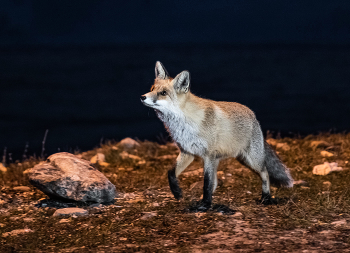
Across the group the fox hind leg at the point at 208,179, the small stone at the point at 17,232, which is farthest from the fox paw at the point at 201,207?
the small stone at the point at 17,232

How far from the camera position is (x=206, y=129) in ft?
17.4

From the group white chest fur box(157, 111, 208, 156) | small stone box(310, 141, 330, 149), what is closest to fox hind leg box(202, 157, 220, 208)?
white chest fur box(157, 111, 208, 156)

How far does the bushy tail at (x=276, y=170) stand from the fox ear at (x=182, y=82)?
5.34 feet

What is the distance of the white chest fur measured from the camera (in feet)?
17.0

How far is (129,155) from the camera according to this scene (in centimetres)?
831

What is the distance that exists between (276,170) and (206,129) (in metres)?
1.39

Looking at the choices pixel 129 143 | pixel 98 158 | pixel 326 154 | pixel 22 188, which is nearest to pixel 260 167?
pixel 326 154

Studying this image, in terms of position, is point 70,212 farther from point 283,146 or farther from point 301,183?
point 283,146

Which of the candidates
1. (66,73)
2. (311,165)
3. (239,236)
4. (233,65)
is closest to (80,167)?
(239,236)

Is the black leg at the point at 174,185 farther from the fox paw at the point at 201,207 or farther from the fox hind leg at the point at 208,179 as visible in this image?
the fox hind leg at the point at 208,179

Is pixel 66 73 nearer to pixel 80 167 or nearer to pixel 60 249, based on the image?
pixel 80 167

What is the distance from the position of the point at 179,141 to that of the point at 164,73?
88cm

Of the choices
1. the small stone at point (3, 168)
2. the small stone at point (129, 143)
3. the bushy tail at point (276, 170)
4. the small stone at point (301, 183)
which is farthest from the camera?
the small stone at point (129, 143)

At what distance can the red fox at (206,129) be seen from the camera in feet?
16.9
